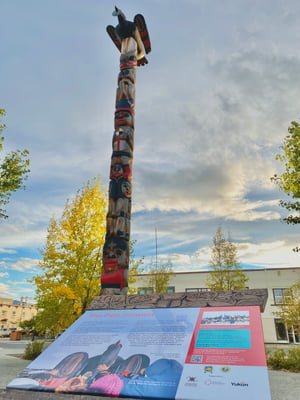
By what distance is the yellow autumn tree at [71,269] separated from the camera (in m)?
10.6

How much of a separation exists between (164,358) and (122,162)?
580 cm

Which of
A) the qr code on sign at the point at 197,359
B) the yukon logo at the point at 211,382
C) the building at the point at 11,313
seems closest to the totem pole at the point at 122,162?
the qr code on sign at the point at 197,359

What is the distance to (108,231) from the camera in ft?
24.4

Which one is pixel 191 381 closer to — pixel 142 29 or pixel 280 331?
pixel 142 29

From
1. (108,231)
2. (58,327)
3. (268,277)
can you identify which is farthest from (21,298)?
(108,231)

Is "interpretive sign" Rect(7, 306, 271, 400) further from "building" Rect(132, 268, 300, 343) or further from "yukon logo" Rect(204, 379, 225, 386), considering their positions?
"building" Rect(132, 268, 300, 343)

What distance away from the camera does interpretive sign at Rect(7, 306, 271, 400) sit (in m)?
2.75

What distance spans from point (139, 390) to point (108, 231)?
4777mm

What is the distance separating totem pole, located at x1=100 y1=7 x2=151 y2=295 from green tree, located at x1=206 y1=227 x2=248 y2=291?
15.4 m

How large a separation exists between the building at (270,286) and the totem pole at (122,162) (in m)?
19.7

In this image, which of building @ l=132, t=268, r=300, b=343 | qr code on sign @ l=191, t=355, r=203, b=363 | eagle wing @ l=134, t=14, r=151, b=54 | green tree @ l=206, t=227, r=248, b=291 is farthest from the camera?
building @ l=132, t=268, r=300, b=343

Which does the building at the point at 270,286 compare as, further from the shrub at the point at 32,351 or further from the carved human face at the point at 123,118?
the carved human face at the point at 123,118

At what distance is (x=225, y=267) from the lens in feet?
72.7

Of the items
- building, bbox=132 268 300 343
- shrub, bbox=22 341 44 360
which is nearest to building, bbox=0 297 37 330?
building, bbox=132 268 300 343
